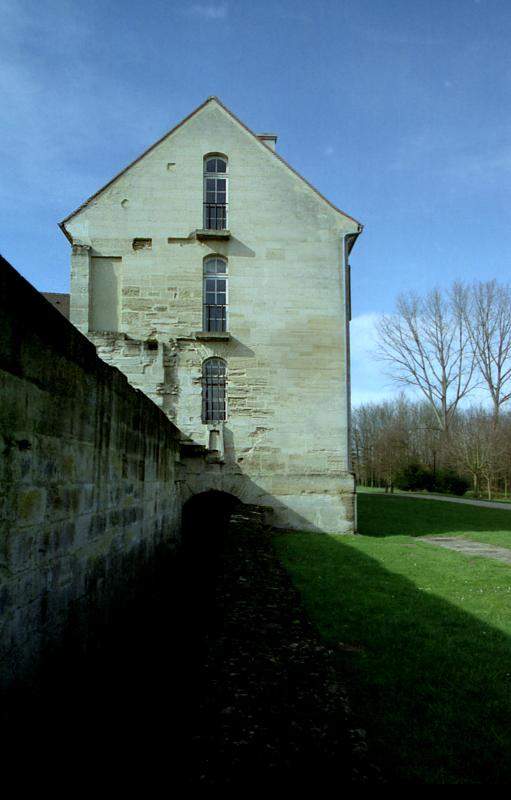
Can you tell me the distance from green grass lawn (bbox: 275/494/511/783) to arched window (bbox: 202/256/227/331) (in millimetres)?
6692

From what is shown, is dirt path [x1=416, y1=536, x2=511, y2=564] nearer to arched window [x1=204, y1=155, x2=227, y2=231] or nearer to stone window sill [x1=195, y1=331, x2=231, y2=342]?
stone window sill [x1=195, y1=331, x2=231, y2=342]

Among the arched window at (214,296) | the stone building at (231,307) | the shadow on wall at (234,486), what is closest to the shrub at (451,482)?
the stone building at (231,307)

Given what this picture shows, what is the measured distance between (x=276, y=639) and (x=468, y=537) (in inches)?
553

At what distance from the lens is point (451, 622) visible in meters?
6.91

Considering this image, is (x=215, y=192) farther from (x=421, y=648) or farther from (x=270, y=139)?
(x=421, y=648)

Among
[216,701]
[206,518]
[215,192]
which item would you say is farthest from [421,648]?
[215,192]

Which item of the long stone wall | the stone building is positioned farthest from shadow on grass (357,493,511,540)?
the long stone wall

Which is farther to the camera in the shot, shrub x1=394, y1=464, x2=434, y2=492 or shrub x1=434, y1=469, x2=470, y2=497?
shrub x1=394, y1=464, x2=434, y2=492

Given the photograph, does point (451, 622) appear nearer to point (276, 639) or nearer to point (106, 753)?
point (276, 639)

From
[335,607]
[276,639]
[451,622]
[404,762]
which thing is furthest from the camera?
[335,607]

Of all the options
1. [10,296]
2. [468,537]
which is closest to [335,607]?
[10,296]

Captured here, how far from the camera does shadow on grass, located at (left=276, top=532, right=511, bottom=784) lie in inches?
149

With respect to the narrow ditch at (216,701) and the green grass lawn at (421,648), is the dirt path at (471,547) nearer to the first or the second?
the green grass lawn at (421,648)

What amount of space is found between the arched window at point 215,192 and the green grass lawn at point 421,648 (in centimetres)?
917
